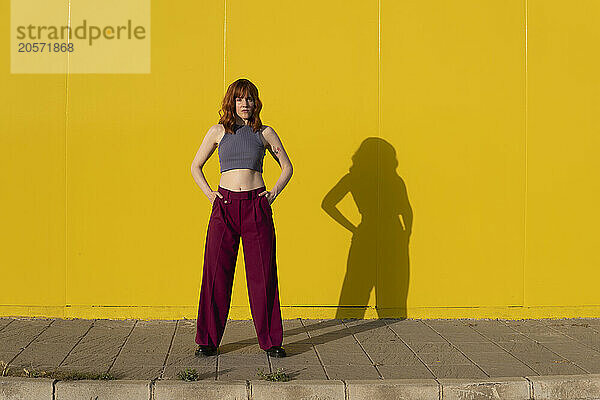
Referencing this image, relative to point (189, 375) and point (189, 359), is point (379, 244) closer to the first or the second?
point (189, 359)

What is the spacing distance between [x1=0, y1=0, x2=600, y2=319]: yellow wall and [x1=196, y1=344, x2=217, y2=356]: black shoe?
1.42m

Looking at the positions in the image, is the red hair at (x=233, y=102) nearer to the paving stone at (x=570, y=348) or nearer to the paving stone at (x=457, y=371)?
the paving stone at (x=457, y=371)

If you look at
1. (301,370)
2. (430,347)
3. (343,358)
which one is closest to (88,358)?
(301,370)

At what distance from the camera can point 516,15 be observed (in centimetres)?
804

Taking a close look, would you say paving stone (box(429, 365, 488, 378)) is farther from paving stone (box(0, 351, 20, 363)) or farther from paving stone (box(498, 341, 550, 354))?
paving stone (box(0, 351, 20, 363))

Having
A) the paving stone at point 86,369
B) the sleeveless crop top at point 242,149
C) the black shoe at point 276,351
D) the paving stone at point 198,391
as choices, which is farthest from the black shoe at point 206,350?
the sleeveless crop top at point 242,149

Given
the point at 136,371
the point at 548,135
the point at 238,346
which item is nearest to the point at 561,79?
the point at 548,135

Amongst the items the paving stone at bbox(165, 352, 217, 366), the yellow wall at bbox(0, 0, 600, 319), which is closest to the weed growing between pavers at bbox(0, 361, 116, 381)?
the paving stone at bbox(165, 352, 217, 366)

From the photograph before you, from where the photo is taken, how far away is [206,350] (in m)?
6.55

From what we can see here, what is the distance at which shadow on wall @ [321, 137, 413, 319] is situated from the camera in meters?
8.07

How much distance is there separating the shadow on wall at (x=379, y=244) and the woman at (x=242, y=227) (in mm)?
1581

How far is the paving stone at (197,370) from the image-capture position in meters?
5.90

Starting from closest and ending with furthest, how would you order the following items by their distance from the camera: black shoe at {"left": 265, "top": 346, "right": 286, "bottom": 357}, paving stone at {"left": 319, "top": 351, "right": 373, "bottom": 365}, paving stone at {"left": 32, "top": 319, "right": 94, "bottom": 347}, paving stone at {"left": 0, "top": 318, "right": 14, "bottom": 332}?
paving stone at {"left": 319, "top": 351, "right": 373, "bottom": 365}
black shoe at {"left": 265, "top": 346, "right": 286, "bottom": 357}
paving stone at {"left": 32, "top": 319, "right": 94, "bottom": 347}
paving stone at {"left": 0, "top": 318, "right": 14, "bottom": 332}

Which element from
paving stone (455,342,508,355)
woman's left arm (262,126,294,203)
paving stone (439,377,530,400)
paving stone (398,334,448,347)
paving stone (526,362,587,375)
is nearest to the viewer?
paving stone (439,377,530,400)
